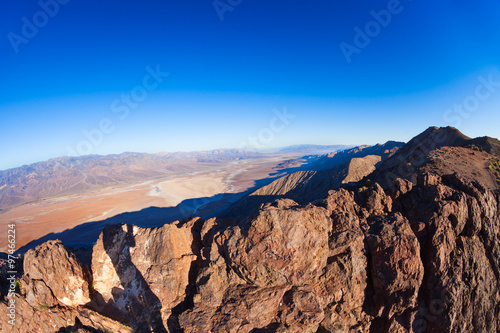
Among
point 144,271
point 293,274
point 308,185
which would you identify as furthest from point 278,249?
point 308,185

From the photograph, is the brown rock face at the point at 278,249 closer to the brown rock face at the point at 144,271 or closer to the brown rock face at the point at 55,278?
the brown rock face at the point at 144,271

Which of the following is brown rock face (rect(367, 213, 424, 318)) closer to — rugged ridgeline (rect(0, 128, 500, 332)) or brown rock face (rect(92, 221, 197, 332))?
rugged ridgeline (rect(0, 128, 500, 332))

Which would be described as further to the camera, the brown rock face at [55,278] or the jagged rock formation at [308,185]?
the jagged rock formation at [308,185]

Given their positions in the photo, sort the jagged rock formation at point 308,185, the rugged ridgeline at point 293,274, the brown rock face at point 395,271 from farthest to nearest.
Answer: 1. the jagged rock formation at point 308,185
2. the brown rock face at point 395,271
3. the rugged ridgeline at point 293,274

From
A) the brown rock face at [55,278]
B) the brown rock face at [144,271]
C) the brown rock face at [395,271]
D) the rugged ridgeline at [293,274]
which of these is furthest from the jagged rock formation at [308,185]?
Result: the brown rock face at [55,278]

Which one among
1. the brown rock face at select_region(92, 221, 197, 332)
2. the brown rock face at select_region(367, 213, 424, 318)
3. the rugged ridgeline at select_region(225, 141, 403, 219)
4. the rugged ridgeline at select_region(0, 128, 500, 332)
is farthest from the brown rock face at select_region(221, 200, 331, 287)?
the rugged ridgeline at select_region(225, 141, 403, 219)

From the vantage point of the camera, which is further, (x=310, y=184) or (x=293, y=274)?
(x=310, y=184)

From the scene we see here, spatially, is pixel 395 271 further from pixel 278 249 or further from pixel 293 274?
pixel 278 249

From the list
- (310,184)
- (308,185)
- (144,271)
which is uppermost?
(144,271)

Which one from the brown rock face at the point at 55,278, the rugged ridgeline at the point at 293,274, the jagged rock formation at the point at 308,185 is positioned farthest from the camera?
the jagged rock formation at the point at 308,185
